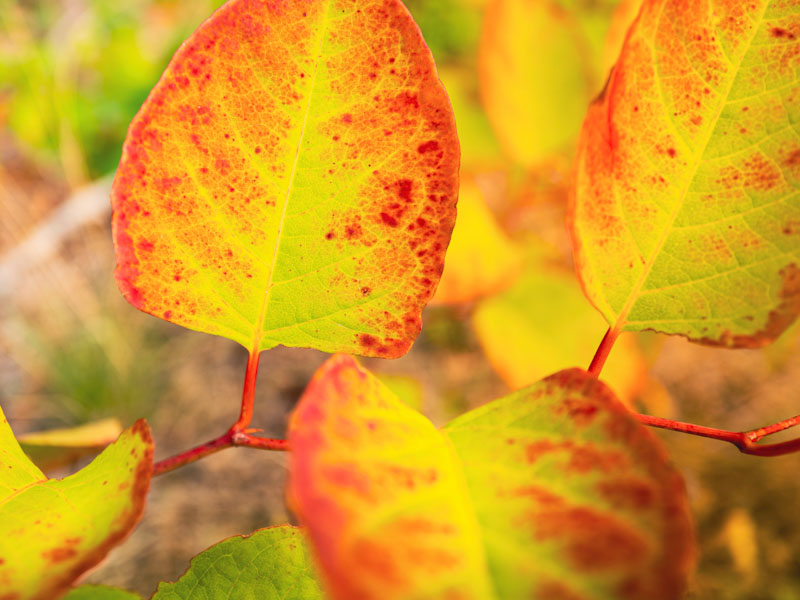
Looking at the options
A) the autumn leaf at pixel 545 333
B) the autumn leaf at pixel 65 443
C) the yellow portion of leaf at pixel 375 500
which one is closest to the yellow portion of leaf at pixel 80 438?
the autumn leaf at pixel 65 443

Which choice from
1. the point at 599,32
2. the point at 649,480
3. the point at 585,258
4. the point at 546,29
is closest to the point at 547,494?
the point at 649,480

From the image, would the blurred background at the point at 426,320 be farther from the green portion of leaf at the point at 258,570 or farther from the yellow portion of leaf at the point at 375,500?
the yellow portion of leaf at the point at 375,500

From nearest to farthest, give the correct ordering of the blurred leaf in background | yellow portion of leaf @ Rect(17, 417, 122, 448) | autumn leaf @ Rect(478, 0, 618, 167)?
yellow portion of leaf @ Rect(17, 417, 122, 448)
autumn leaf @ Rect(478, 0, 618, 167)
the blurred leaf in background

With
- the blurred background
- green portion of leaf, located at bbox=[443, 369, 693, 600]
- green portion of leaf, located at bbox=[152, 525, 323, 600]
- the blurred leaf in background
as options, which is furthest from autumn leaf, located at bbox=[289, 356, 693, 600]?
the blurred leaf in background

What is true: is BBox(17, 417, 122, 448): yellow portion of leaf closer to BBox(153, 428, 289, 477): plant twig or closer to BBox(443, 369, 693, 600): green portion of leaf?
BBox(153, 428, 289, 477): plant twig

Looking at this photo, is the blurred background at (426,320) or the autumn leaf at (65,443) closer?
the autumn leaf at (65,443)

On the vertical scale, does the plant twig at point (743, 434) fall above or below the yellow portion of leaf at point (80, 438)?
above

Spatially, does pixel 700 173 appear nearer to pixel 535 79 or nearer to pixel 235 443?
pixel 235 443

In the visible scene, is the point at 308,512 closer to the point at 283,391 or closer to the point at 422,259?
the point at 422,259


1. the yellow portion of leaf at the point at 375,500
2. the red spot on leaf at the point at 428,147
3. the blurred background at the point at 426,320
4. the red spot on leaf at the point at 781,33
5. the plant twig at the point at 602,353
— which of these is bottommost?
the blurred background at the point at 426,320
